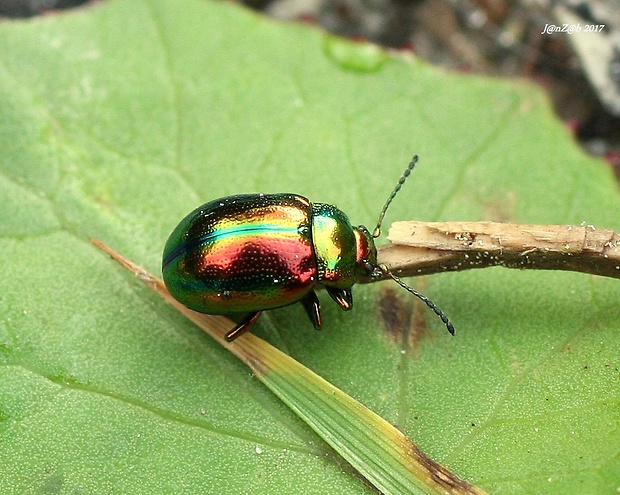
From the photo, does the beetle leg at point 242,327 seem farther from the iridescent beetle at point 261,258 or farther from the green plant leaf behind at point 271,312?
the green plant leaf behind at point 271,312

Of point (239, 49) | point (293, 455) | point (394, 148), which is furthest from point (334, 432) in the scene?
point (239, 49)

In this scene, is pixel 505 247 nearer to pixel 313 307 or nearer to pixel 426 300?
pixel 426 300

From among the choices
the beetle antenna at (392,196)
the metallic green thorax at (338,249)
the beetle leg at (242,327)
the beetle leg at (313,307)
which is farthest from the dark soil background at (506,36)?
the beetle leg at (242,327)

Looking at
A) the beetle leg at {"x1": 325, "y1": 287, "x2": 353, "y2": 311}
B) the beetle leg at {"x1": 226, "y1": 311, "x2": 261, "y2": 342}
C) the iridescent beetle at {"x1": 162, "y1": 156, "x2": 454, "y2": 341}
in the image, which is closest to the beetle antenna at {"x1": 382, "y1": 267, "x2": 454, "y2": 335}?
the iridescent beetle at {"x1": 162, "y1": 156, "x2": 454, "y2": 341}

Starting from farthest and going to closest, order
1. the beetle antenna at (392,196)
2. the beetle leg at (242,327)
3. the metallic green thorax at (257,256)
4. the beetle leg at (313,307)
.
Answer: the beetle antenna at (392,196) < the beetle leg at (313,307) < the beetle leg at (242,327) < the metallic green thorax at (257,256)

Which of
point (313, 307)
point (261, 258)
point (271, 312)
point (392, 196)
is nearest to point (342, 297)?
point (313, 307)
